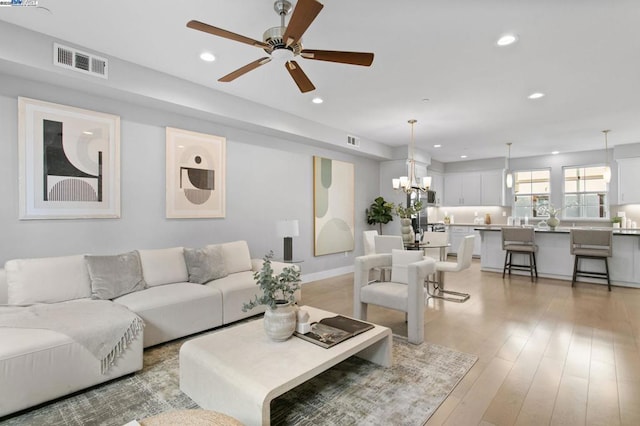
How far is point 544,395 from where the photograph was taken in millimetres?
2266

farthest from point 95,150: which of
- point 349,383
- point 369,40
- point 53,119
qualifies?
point 349,383

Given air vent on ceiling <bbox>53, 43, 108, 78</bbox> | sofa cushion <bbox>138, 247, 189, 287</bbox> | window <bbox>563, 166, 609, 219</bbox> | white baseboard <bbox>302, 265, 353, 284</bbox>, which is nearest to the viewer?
air vent on ceiling <bbox>53, 43, 108, 78</bbox>

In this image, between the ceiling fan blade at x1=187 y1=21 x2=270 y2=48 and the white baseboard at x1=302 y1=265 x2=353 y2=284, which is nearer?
the ceiling fan blade at x1=187 y1=21 x2=270 y2=48

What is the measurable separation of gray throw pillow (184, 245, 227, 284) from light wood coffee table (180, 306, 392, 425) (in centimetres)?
149

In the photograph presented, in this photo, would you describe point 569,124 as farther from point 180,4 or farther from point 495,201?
point 180,4

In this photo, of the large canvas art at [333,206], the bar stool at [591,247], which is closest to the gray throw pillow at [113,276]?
the large canvas art at [333,206]

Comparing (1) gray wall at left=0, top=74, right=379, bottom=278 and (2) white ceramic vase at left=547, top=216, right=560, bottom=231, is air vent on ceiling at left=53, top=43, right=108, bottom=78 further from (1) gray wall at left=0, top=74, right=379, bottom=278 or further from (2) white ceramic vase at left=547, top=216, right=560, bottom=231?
(2) white ceramic vase at left=547, top=216, right=560, bottom=231

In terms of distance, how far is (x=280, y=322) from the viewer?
2.22 meters

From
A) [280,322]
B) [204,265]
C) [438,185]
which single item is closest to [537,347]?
[280,322]

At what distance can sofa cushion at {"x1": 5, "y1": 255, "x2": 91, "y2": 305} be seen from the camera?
8.99 feet

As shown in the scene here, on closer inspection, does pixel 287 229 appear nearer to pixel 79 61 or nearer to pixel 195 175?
pixel 195 175

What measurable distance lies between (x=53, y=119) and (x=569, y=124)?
7.48m

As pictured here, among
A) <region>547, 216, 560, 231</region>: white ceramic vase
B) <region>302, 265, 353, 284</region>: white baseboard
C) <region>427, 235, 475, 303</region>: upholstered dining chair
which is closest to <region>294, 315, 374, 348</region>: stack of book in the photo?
<region>427, 235, 475, 303</region>: upholstered dining chair

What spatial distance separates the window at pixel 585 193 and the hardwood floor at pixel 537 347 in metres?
3.50
